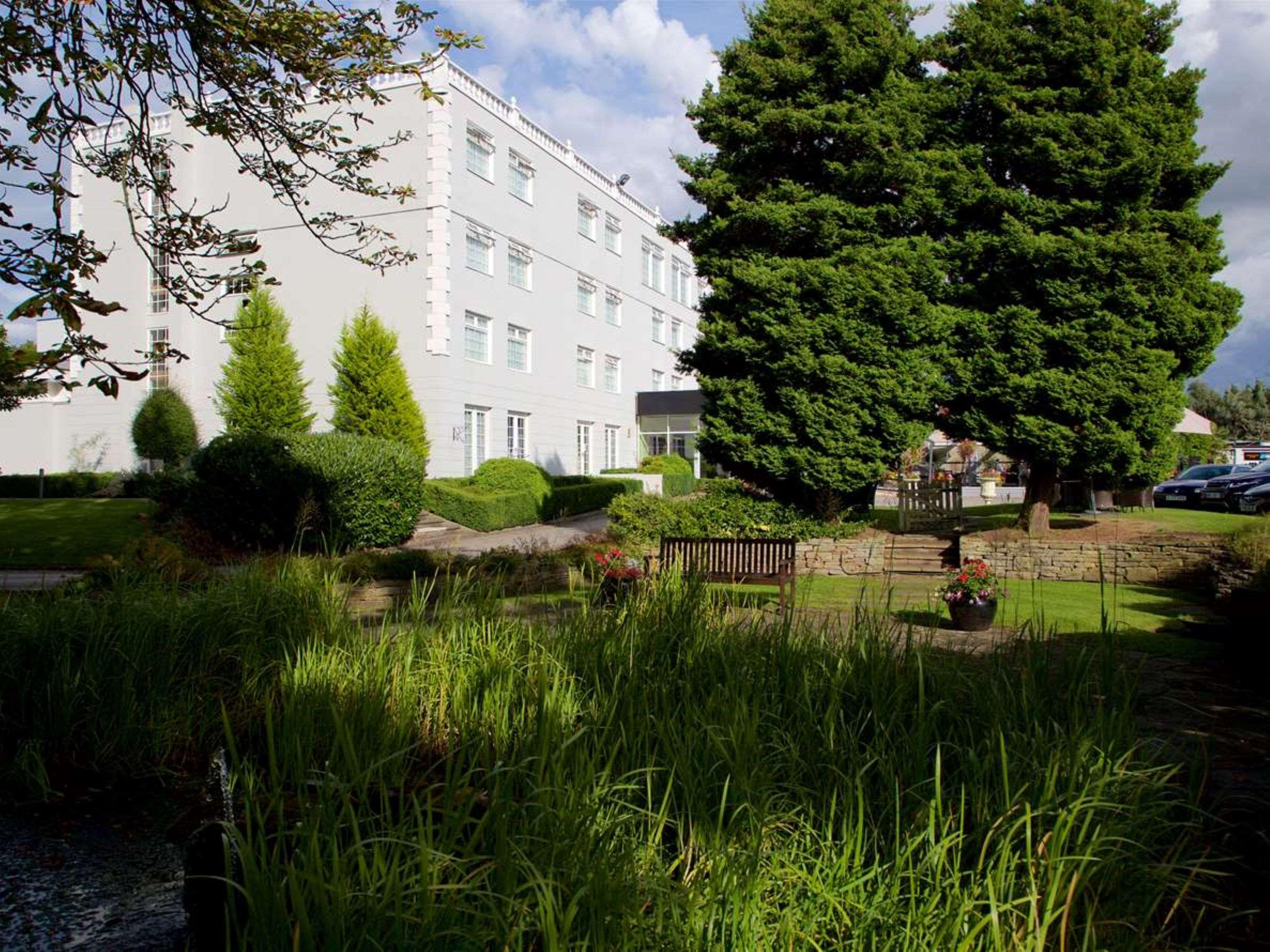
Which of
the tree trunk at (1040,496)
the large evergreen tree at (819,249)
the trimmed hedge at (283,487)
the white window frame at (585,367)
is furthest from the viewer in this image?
the white window frame at (585,367)

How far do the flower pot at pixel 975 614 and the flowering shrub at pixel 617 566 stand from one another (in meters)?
3.30

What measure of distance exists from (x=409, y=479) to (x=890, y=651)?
14.6m

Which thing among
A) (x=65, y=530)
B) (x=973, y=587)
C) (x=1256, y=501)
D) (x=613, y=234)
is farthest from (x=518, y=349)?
(x=973, y=587)

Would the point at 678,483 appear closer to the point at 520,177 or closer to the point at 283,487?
the point at 520,177

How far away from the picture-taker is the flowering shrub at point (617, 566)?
329 inches

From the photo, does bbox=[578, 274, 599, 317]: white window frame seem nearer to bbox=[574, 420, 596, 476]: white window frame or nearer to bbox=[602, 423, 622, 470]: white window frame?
bbox=[574, 420, 596, 476]: white window frame

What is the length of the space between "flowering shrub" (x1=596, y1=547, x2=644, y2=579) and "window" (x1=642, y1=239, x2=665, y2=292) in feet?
101

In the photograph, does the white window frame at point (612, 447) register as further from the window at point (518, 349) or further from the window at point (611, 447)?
the window at point (518, 349)

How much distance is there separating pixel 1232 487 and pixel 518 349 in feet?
72.6

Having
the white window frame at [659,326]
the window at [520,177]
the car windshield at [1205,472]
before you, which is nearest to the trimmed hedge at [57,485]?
the window at [520,177]

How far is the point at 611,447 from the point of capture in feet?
117

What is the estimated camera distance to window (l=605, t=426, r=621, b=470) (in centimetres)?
3491

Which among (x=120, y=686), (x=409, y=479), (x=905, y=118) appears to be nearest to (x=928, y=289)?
(x=905, y=118)

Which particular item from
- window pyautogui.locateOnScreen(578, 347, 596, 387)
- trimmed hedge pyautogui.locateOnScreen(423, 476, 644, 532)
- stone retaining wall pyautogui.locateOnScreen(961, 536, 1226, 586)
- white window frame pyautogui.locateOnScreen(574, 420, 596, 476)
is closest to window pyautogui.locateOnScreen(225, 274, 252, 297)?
stone retaining wall pyautogui.locateOnScreen(961, 536, 1226, 586)
